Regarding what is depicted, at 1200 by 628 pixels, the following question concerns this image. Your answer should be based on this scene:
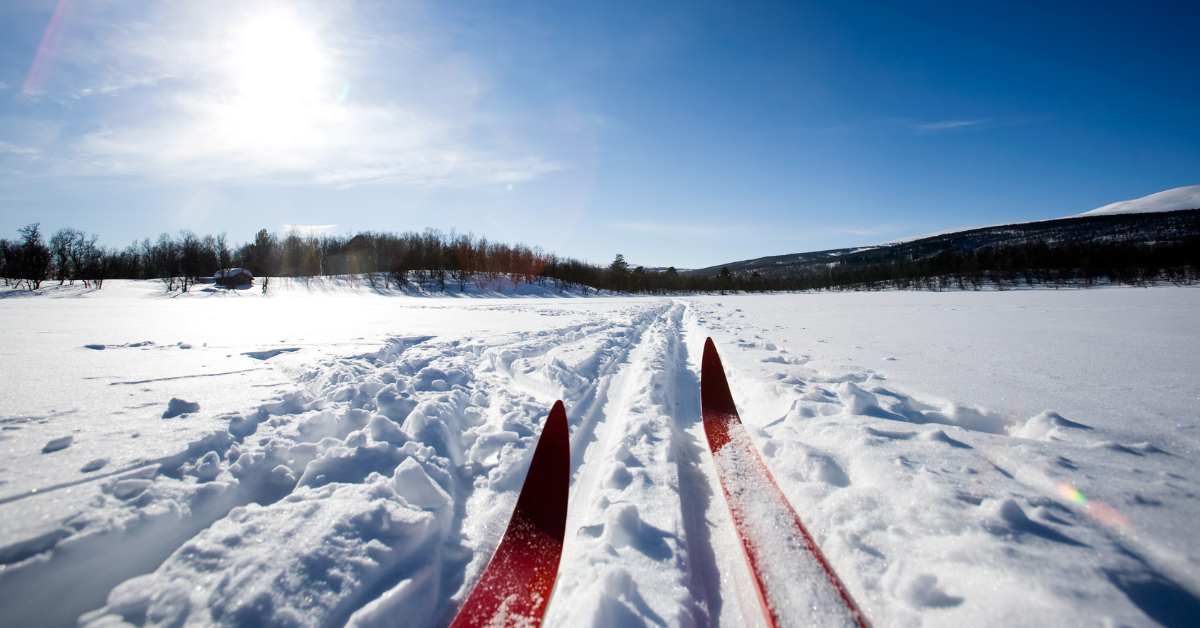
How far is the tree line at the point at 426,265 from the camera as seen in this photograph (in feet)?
124

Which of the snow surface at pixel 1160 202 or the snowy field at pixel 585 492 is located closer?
the snowy field at pixel 585 492

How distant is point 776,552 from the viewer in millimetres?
1796

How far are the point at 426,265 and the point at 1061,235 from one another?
157m

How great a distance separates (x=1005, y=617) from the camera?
51.7 inches

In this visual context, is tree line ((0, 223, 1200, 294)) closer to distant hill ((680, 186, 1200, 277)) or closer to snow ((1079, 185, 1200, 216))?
distant hill ((680, 186, 1200, 277))

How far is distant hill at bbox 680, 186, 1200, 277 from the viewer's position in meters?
93.4

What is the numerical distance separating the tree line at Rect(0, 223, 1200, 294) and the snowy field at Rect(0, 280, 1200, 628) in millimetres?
42389

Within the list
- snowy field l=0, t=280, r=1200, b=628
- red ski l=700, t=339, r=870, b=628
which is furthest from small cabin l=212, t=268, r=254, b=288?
red ski l=700, t=339, r=870, b=628

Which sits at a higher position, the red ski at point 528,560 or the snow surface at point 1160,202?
the snow surface at point 1160,202

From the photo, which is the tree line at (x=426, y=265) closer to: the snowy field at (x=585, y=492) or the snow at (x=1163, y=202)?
the snowy field at (x=585, y=492)

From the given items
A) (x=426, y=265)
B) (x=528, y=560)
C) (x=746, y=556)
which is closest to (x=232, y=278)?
(x=426, y=265)

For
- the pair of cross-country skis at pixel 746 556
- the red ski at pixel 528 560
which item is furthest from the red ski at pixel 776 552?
the red ski at pixel 528 560

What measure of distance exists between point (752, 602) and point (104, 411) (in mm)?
4278

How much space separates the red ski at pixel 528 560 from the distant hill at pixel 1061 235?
108 metres
